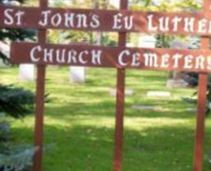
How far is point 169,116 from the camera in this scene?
15305 millimetres

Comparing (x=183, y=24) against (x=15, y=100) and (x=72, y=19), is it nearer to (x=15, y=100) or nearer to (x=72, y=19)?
(x=72, y=19)

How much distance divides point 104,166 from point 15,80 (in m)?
13.2

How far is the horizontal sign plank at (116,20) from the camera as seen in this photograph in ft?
24.5

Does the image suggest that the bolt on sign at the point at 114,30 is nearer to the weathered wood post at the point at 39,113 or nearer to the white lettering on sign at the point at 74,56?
the white lettering on sign at the point at 74,56

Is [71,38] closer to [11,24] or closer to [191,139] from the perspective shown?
[191,139]

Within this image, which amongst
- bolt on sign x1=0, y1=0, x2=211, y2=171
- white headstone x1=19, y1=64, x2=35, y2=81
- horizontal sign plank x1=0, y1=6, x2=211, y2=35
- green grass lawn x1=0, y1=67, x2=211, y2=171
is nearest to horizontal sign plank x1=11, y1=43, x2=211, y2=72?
bolt on sign x1=0, y1=0, x2=211, y2=171

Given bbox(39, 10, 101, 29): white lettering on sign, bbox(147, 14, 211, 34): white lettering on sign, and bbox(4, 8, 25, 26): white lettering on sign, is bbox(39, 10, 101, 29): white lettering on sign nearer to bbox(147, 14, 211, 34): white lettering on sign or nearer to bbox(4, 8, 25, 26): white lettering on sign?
bbox(4, 8, 25, 26): white lettering on sign

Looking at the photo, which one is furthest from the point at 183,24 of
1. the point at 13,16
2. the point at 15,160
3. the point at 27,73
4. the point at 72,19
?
the point at 27,73

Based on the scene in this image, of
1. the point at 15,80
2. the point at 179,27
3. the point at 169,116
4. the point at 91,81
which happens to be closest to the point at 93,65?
the point at 179,27

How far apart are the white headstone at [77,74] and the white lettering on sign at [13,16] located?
14671mm

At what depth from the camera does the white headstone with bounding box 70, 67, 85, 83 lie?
2240 cm

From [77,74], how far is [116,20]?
15.1 m

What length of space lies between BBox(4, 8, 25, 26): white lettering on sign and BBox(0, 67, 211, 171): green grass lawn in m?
1.37

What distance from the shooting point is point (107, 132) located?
1271 centimetres
